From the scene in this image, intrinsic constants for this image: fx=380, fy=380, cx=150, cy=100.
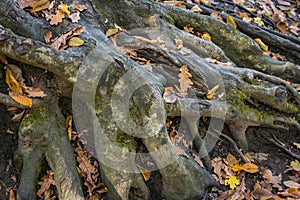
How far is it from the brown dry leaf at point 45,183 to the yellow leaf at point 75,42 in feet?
3.57

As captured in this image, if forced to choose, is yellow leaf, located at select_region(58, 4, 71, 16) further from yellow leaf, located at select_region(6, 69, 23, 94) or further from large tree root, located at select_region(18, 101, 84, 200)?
large tree root, located at select_region(18, 101, 84, 200)

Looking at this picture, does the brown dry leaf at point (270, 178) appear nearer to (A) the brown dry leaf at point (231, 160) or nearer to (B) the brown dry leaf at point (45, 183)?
(A) the brown dry leaf at point (231, 160)

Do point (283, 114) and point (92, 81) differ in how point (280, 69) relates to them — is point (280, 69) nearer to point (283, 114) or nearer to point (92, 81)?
point (283, 114)

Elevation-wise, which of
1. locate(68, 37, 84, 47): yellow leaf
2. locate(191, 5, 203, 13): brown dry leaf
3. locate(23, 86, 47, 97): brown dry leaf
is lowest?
locate(23, 86, 47, 97): brown dry leaf

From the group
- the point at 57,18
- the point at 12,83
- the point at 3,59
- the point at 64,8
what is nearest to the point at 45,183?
the point at 12,83

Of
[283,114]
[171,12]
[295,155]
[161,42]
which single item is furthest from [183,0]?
[295,155]

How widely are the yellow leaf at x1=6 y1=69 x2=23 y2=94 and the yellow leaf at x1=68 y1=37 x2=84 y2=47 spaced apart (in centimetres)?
53

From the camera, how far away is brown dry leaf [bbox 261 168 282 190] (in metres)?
4.09

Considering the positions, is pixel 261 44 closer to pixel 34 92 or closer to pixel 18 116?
pixel 34 92

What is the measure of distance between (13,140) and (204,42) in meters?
2.54

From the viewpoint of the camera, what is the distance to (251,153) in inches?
171

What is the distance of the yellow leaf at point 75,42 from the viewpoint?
10.3 feet

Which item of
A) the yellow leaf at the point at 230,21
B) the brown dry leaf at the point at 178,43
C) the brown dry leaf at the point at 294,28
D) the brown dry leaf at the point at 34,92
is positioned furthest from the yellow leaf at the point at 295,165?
the brown dry leaf at the point at 34,92

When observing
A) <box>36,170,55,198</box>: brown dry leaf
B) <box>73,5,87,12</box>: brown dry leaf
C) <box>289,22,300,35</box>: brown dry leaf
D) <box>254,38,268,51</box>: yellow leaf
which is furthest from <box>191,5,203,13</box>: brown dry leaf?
<box>36,170,55,198</box>: brown dry leaf
